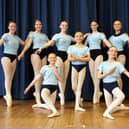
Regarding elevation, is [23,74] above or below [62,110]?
above

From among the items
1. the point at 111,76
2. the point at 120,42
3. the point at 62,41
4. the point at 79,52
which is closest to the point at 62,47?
the point at 62,41

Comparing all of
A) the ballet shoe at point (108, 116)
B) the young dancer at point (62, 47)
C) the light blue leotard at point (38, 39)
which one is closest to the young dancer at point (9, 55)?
the light blue leotard at point (38, 39)

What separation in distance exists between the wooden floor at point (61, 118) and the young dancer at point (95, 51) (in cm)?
55

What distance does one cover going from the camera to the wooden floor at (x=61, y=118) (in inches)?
153

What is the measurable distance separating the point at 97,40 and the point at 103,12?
1.00 meters

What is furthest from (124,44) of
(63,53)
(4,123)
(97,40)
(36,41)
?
(4,123)

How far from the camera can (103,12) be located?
6.51m

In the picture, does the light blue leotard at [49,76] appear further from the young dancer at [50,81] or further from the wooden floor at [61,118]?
the wooden floor at [61,118]

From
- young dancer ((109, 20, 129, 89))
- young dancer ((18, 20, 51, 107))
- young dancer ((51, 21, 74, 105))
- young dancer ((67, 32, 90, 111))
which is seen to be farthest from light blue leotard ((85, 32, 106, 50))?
young dancer ((18, 20, 51, 107))

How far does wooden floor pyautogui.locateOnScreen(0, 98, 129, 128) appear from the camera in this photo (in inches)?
153

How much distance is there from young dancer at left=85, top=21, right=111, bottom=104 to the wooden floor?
0.55 m

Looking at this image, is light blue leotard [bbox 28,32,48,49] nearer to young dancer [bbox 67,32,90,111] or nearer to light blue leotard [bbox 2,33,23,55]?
light blue leotard [bbox 2,33,23,55]

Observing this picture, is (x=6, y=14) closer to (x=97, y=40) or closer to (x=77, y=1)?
(x=77, y=1)

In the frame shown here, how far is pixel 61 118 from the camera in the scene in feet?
14.2
